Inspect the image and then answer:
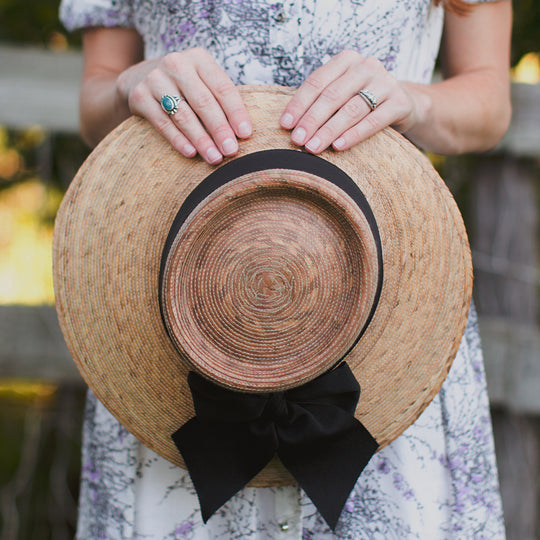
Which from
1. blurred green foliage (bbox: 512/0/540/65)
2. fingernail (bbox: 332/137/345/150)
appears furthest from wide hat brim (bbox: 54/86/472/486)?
blurred green foliage (bbox: 512/0/540/65)

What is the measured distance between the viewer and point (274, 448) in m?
0.83

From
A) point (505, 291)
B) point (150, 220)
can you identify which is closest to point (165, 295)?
point (150, 220)

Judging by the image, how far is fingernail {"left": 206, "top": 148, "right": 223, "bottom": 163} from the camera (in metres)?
0.81

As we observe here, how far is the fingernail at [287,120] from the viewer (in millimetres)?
812

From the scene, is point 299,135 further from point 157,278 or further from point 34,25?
point 34,25

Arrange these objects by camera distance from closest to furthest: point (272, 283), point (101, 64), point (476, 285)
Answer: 1. point (272, 283)
2. point (101, 64)
3. point (476, 285)

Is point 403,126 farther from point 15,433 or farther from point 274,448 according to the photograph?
point 15,433

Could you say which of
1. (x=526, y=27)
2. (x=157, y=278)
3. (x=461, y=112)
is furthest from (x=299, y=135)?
(x=526, y=27)

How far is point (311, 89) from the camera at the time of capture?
827 millimetres

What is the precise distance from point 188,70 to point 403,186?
36 centimetres

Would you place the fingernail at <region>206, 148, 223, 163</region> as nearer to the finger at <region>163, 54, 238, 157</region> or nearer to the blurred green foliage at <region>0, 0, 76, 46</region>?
the finger at <region>163, 54, 238, 157</region>

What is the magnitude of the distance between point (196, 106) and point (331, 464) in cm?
57

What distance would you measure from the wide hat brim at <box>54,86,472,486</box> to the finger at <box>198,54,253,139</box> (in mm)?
25

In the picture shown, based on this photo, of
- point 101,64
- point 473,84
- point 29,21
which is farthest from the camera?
point 29,21
